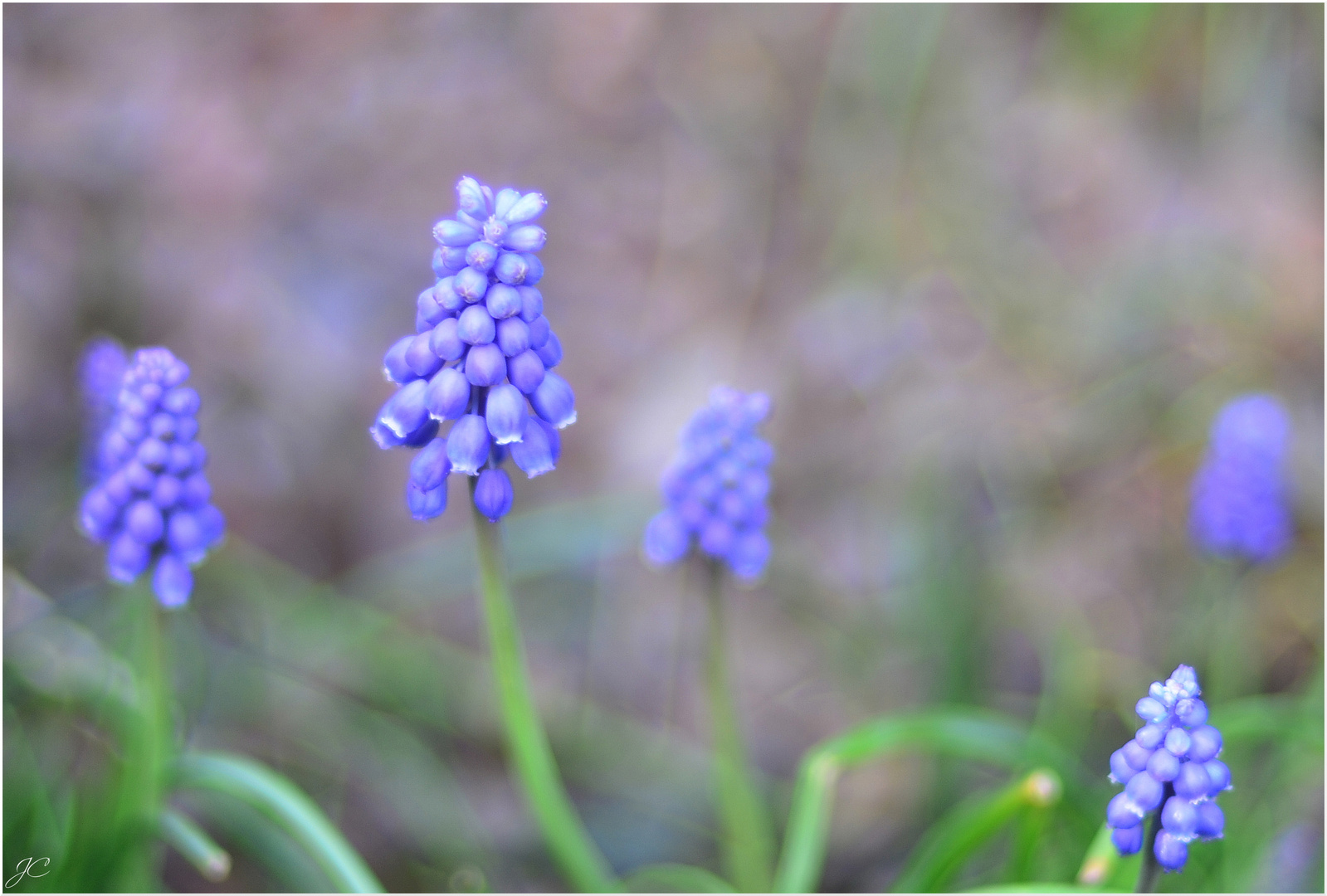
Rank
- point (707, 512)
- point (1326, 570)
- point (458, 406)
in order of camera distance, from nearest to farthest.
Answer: point (458, 406), point (707, 512), point (1326, 570)

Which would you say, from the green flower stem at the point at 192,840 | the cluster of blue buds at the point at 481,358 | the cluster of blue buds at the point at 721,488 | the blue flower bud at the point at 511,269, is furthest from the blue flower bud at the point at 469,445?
the green flower stem at the point at 192,840

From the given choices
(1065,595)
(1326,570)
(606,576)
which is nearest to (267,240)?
(606,576)

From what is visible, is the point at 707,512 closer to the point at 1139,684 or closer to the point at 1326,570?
the point at 1139,684

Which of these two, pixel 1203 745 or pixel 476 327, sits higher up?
pixel 476 327

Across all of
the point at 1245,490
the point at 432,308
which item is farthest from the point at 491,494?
the point at 1245,490

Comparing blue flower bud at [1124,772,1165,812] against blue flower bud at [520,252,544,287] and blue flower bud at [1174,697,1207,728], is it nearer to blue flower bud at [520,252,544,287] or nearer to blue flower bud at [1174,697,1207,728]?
blue flower bud at [1174,697,1207,728]

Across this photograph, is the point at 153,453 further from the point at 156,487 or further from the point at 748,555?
the point at 748,555

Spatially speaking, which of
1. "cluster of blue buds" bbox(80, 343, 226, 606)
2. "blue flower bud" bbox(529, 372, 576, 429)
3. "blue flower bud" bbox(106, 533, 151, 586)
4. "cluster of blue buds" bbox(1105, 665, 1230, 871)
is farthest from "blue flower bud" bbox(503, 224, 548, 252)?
"cluster of blue buds" bbox(1105, 665, 1230, 871)
